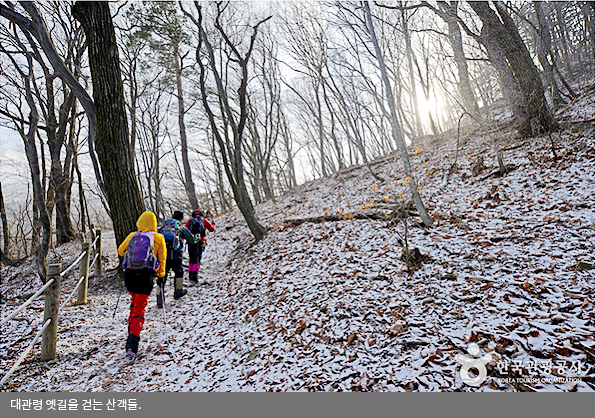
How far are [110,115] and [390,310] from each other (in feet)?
23.4

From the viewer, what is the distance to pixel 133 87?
14.4 meters

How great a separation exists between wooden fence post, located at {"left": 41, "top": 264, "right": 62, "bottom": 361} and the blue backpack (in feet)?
8.07

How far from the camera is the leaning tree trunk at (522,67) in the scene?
734 centimetres

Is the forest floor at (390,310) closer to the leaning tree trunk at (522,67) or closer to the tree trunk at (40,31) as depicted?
the leaning tree trunk at (522,67)

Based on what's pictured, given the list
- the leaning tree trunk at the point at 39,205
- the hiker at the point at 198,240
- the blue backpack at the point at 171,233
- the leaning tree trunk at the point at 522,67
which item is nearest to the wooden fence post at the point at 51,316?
the blue backpack at the point at 171,233

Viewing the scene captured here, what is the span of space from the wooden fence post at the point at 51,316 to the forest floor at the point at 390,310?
0.21 metres

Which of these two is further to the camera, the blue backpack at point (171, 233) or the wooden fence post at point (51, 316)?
A: the blue backpack at point (171, 233)

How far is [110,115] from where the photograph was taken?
20.3 ft

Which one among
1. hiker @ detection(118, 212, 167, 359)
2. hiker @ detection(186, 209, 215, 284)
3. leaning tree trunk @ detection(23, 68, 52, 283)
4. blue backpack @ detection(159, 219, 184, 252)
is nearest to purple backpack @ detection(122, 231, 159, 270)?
hiker @ detection(118, 212, 167, 359)

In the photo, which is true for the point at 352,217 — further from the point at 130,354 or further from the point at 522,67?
A: the point at 522,67

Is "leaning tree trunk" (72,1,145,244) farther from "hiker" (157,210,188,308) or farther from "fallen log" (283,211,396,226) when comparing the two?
"fallen log" (283,211,396,226)

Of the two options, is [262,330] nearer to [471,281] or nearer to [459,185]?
[471,281]

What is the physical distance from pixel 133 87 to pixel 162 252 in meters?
14.0
